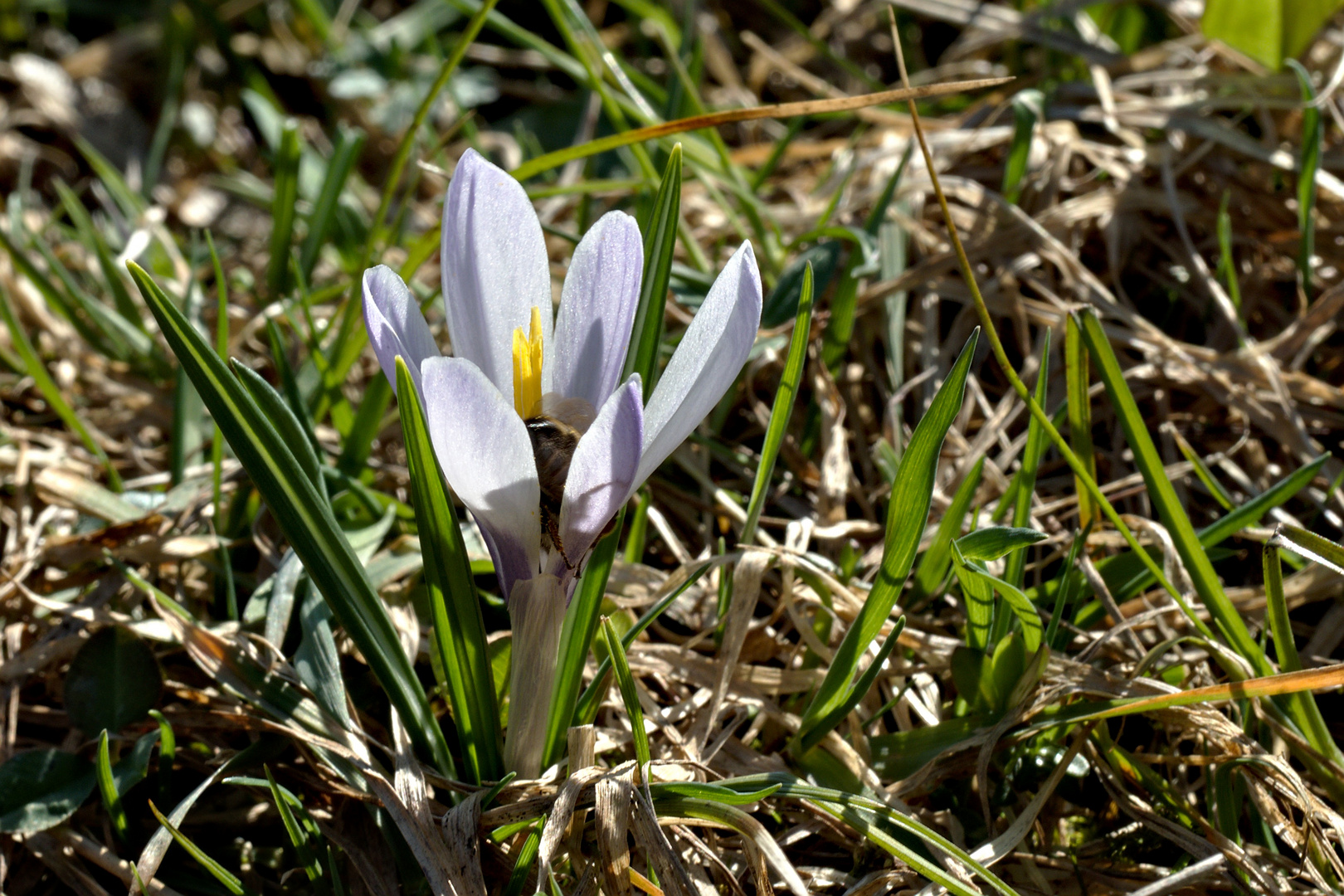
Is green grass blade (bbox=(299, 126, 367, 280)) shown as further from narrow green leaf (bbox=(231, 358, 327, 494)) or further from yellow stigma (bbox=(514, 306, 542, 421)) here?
yellow stigma (bbox=(514, 306, 542, 421))

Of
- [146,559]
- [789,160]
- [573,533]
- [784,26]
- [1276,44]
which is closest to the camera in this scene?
[573,533]

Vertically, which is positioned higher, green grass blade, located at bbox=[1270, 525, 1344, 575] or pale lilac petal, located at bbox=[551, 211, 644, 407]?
pale lilac petal, located at bbox=[551, 211, 644, 407]

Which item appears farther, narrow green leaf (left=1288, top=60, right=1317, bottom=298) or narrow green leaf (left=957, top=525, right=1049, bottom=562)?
narrow green leaf (left=1288, top=60, right=1317, bottom=298)

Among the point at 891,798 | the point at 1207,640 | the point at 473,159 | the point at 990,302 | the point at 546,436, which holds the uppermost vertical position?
the point at 473,159

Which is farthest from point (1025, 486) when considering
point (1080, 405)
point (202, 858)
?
point (202, 858)

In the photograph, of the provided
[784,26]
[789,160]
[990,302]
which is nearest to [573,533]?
[990,302]

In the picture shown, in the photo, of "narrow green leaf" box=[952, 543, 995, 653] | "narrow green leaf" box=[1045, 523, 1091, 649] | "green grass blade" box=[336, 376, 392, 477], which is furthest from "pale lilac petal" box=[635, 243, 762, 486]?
"green grass blade" box=[336, 376, 392, 477]

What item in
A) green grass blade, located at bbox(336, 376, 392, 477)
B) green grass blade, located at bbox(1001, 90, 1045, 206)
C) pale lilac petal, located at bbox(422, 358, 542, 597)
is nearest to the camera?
pale lilac petal, located at bbox(422, 358, 542, 597)

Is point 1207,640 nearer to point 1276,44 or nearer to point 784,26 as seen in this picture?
point 1276,44

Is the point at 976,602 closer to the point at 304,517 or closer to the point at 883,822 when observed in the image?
the point at 883,822
